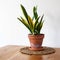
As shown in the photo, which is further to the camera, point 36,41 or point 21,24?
point 21,24

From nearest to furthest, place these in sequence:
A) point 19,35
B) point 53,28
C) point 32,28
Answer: point 32,28 → point 53,28 → point 19,35

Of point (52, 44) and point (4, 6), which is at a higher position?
point (4, 6)

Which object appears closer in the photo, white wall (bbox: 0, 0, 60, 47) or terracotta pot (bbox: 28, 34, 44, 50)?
terracotta pot (bbox: 28, 34, 44, 50)

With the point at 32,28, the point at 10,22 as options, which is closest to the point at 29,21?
the point at 32,28

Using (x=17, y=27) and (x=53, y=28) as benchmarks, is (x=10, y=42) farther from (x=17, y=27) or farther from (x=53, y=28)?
(x=53, y=28)

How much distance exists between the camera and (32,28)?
4.91ft

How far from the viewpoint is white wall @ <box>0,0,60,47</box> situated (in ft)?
6.18

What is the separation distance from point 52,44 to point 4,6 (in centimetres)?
82

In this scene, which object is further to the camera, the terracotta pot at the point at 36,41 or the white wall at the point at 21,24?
the white wall at the point at 21,24

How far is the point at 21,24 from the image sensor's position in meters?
2.00

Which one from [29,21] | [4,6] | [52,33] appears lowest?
[52,33]

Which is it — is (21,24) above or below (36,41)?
above

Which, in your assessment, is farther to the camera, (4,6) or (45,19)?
(4,6)

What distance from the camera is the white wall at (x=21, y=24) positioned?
1.88 meters
